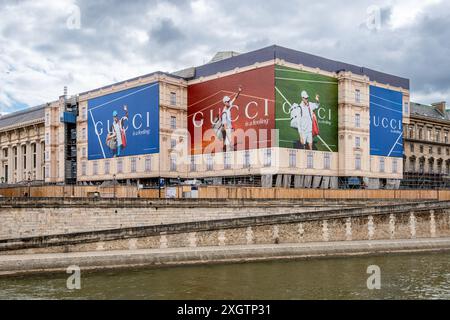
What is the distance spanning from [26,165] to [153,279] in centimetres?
8161

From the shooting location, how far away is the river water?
2553 centimetres

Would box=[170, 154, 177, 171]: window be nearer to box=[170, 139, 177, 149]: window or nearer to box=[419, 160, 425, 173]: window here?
box=[170, 139, 177, 149]: window

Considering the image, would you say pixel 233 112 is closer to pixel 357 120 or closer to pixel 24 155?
pixel 357 120

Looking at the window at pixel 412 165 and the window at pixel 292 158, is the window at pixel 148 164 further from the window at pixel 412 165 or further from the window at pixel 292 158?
the window at pixel 412 165

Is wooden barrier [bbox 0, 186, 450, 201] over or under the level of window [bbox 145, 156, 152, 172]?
under

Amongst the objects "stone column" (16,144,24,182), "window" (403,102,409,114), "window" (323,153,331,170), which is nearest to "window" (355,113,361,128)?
"window" (323,153,331,170)

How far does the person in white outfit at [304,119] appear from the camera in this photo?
68438 millimetres

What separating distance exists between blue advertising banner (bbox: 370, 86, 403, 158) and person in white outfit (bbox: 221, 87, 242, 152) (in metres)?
20.7

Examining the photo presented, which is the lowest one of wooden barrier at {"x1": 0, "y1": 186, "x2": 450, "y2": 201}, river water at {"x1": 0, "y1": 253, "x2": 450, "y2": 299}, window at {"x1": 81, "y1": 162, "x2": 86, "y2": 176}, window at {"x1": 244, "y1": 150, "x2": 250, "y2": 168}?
river water at {"x1": 0, "y1": 253, "x2": 450, "y2": 299}

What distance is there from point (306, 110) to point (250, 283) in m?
44.1

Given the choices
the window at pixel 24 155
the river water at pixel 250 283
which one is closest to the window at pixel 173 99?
the window at pixel 24 155

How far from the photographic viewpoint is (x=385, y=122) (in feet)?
260

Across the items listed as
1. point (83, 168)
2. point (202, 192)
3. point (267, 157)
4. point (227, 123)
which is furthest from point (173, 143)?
point (202, 192)

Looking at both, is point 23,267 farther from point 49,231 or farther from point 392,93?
point 392,93
